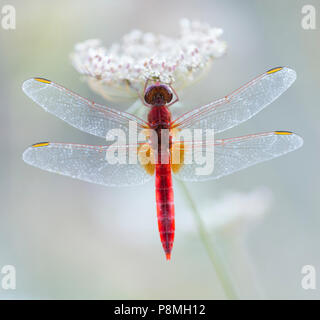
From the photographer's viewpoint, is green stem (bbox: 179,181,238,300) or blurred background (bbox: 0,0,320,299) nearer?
green stem (bbox: 179,181,238,300)

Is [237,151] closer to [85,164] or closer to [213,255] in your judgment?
[213,255]

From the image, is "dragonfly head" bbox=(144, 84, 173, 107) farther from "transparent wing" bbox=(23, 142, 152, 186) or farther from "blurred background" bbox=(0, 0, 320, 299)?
"blurred background" bbox=(0, 0, 320, 299)

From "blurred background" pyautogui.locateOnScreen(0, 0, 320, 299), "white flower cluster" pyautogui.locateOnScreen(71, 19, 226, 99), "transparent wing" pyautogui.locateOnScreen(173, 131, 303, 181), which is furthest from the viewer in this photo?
"blurred background" pyautogui.locateOnScreen(0, 0, 320, 299)

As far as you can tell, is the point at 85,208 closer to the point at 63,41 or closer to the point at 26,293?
the point at 26,293

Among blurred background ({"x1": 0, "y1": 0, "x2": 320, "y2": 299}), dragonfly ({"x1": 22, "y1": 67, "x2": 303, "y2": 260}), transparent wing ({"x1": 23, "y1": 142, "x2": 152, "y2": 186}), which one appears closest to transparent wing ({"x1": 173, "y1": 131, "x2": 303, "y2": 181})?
dragonfly ({"x1": 22, "y1": 67, "x2": 303, "y2": 260})

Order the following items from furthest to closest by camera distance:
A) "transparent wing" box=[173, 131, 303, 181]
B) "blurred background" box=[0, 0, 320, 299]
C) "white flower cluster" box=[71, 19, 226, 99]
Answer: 1. "blurred background" box=[0, 0, 320, 299]
2. "white flower cluster" box=[71, 19, 226, 99]
3. "transparent wing" box=[173, 131, 303, 181]

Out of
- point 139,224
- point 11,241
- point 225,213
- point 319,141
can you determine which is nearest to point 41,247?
point 11,241

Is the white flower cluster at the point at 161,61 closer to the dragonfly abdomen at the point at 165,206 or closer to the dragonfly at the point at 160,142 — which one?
the dragonfly at the point at 160,142
